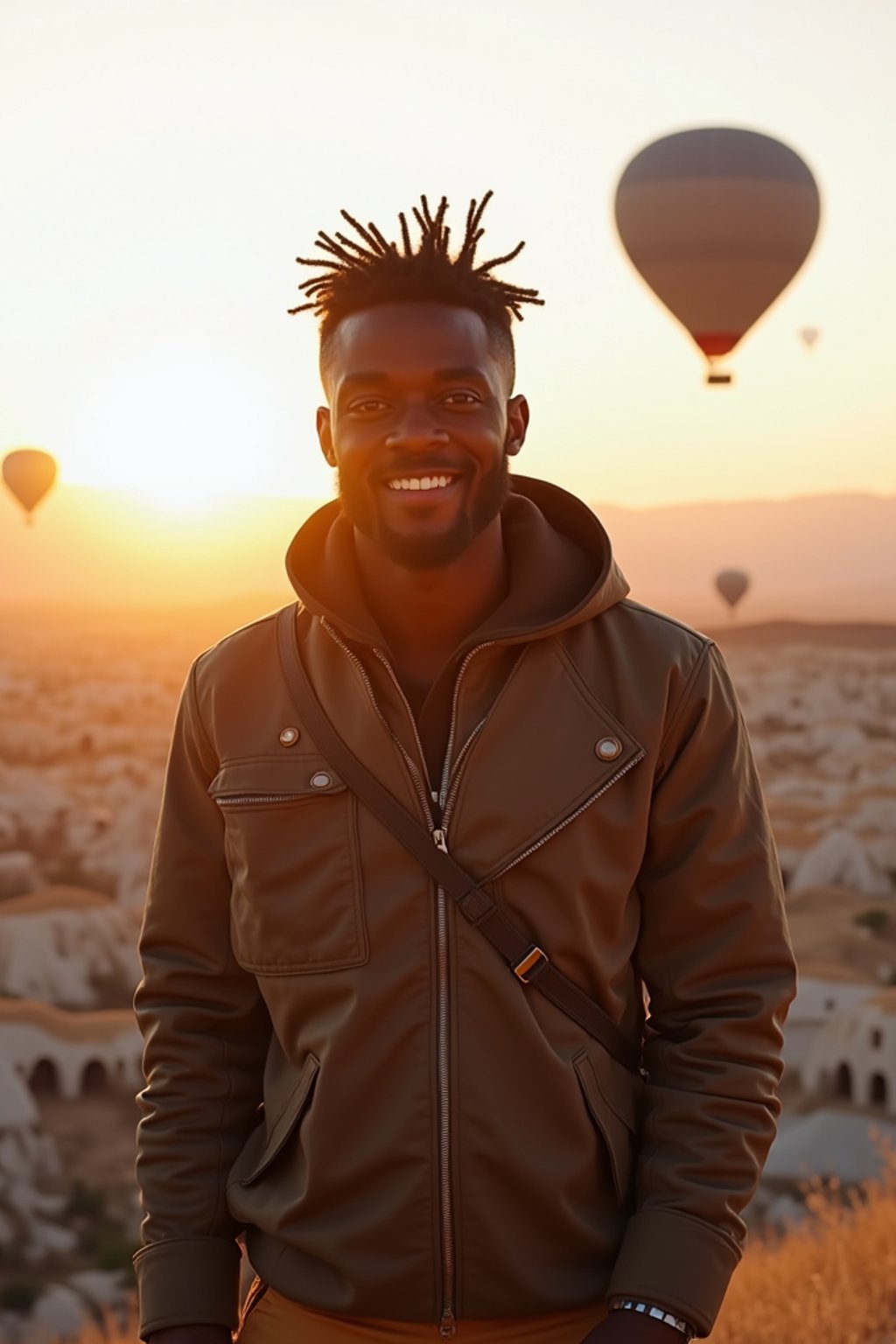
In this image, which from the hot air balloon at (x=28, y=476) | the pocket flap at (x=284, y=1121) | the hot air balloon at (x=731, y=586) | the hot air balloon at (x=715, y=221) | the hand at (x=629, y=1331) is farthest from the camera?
the hot air balloon at (x=731, y=586)

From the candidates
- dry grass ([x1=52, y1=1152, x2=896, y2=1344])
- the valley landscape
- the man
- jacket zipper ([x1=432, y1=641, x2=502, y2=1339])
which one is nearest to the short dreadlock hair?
the man

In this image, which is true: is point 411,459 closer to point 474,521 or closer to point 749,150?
point 474,521

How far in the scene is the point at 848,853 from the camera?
1547 inches

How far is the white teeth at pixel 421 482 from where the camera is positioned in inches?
74.2

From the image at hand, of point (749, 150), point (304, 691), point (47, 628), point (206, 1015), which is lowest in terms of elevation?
point (47, 628)

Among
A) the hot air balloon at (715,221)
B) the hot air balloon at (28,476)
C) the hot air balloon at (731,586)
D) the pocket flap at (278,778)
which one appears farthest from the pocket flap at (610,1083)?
the hot air balloon at (731,586)

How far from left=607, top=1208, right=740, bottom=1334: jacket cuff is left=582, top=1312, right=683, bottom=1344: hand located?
2 centimetres

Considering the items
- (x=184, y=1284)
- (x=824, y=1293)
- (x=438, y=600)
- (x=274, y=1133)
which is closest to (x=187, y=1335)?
(x=184, y=1284)

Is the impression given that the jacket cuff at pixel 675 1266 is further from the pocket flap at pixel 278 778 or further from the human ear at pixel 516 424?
the human ear at pixel 516 424

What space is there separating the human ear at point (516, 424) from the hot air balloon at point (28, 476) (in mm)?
34368

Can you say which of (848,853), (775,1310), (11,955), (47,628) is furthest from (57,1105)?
(47,628)

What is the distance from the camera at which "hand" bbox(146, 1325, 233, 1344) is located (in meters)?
1.90

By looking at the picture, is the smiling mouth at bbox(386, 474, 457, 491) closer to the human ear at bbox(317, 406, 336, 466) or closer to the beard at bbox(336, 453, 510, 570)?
the beard at bbox(336, 453, 510, 570)

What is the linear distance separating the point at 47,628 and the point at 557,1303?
102879 millimetres
